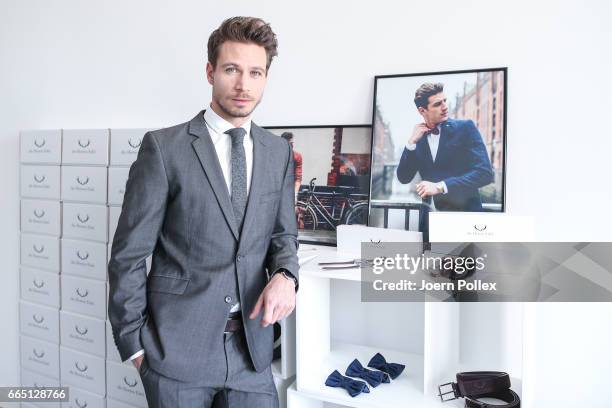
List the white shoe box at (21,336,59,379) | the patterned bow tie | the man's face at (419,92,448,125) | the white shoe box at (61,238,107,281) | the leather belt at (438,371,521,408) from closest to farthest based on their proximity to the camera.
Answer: the leather belt at (438,371,521,408)
the patterned bow tie
the man's face at (419,92,448,125)
the white shoe box at (61,238,107,281)
the white shoe box at (21,336,59,379)

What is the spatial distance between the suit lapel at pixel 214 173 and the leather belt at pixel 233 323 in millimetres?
236

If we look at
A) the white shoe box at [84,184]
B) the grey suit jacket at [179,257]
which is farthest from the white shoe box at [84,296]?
the grey suit jacket at [179,257]

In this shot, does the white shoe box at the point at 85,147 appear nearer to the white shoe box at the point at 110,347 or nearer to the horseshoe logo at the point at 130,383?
the white shoe box at the point at 110,347

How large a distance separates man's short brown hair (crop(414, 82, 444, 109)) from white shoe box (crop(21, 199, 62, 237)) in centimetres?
181

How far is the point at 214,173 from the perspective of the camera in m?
1.37

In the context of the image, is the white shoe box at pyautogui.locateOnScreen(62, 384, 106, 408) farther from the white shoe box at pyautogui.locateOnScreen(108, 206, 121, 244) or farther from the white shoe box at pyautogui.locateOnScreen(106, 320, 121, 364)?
the white shoe box at pyautogui.locateOnScreen(108, 206, 121, 244)

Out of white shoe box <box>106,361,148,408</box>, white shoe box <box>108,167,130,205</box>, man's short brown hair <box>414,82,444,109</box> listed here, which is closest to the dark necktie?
man's short brown hair <box>414,82,444,109</box>

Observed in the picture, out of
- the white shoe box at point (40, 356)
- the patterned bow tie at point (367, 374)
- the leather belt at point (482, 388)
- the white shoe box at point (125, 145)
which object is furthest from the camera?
the white shoe box at point (40, 356)

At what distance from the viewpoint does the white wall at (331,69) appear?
163 centimetres

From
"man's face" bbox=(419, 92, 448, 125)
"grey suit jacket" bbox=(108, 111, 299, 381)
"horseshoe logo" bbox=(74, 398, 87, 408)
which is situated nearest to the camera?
"grey suit jacket" bbox=(108, 111, 299, 381)

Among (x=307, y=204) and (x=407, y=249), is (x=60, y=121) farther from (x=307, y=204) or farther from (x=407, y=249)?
(x=407, y=249)

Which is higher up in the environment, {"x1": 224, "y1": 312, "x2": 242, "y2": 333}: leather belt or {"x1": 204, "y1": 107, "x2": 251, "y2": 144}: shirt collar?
{"x1": 204, "y1": 107, "x2": 251, "y2": 144}: shirt collar

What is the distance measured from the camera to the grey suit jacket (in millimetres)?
1350

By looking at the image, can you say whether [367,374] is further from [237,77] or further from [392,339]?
[237,77]
